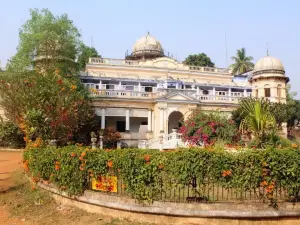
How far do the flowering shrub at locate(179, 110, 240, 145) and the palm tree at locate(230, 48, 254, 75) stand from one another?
34.4 metres

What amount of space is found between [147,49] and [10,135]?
18638mm

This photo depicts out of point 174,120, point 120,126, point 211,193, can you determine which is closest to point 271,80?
point 174,120

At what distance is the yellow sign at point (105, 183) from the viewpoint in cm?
760

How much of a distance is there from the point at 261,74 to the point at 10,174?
83.8 ft

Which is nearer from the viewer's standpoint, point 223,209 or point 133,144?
point 223,209

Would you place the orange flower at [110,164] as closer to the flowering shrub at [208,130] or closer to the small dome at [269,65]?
the flowering shrub at [208,130]

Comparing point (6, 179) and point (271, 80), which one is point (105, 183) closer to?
point (6, 179)

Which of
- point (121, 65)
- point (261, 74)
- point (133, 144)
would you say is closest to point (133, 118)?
point (133, 144)

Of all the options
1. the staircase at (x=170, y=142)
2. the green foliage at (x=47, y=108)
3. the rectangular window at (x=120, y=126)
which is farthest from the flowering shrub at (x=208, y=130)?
the rectangular window at (x=120, y=126)

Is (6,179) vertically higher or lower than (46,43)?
lower

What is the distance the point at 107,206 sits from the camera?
301 inches

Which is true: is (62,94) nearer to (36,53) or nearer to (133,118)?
(36,53)

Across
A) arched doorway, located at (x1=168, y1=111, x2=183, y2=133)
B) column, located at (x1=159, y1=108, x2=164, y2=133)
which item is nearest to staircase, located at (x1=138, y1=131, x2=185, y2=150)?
column, located at (x1=159, y1=108, x2=164, y2=133)

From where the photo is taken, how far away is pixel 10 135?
23453mm
